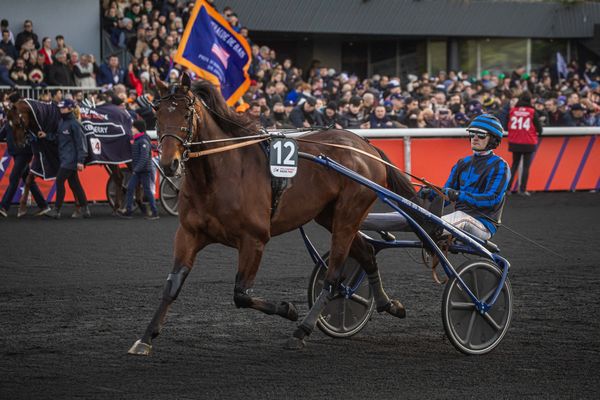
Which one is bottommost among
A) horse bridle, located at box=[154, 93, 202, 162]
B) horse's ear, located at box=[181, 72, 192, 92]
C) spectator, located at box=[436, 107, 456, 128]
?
spectator, located at box=[436, 107, 456, 128]

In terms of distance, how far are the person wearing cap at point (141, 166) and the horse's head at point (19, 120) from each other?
1.51 meters

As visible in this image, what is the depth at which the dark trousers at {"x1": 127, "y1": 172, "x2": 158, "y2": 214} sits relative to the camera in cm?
1459

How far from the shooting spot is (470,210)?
273 inches

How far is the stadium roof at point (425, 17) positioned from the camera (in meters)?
26.2

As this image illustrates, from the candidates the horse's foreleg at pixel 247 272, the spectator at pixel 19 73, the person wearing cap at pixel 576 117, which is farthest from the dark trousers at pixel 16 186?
the person wearing cap at pixel 576 117

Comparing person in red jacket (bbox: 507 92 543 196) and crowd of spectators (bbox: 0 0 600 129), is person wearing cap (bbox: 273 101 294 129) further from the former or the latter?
person in red jacket (bbox: 507 92 543 196)

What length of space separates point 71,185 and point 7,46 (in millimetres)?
5423

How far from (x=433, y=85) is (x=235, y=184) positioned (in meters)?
17.3

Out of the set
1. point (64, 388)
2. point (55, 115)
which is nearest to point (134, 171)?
point (55, 115)

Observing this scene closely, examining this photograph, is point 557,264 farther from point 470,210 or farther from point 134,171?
point 134,171

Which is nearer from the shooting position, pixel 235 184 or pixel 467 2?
pixel 235 184

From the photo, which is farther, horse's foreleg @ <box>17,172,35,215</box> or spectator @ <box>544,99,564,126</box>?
spectator @ <box>544,99,564,126</box>

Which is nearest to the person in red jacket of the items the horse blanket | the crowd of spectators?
the crowd of spectators

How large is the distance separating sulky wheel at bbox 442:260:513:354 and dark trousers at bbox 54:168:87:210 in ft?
29.8
